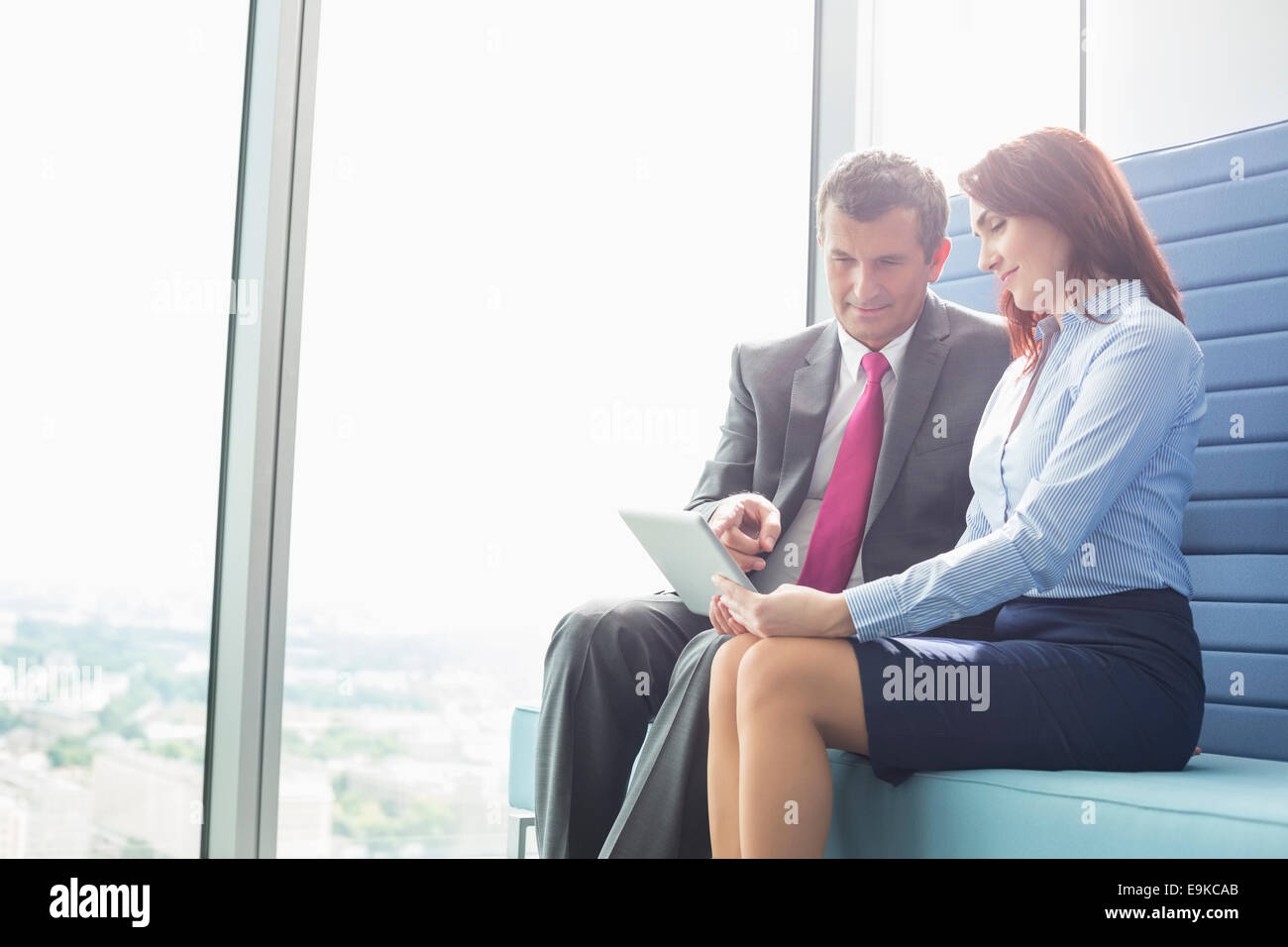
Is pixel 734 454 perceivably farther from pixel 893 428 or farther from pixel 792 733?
pixel 792 733

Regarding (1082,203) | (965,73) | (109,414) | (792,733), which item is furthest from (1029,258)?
(109,414)

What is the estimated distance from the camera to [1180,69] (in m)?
2.02

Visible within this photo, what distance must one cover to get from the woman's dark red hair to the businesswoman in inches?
1.6

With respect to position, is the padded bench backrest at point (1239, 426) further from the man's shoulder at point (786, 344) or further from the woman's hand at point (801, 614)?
the woman's hand at point (801, 614)

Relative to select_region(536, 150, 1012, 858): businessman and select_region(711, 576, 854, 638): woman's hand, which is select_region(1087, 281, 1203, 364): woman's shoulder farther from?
select_region(711, 576, 854, 638): woman's hand

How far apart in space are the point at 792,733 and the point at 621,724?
0.43m

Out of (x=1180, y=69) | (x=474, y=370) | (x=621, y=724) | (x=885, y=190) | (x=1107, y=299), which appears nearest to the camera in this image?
(x=1107, y=299)

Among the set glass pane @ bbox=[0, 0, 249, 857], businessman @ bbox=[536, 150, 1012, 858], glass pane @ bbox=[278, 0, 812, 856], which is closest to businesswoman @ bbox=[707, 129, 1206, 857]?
businessman @ bbox=[536, 150, 1012, 858]

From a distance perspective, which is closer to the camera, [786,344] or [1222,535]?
[1222,535]

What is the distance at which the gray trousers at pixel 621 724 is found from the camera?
4.33ft

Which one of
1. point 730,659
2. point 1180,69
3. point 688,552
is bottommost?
point 730,659

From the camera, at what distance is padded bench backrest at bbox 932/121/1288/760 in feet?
5.08

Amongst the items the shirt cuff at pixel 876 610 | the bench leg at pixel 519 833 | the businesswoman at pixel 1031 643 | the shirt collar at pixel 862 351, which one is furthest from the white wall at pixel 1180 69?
the bench leg at pixel 519 833

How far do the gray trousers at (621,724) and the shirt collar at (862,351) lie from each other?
17.6 inches
